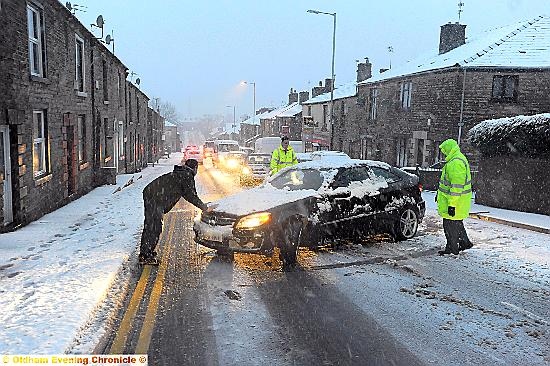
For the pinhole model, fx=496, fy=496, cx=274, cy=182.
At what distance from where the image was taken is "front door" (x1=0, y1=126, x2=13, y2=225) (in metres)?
9.52

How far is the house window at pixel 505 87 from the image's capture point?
22125 millimetres

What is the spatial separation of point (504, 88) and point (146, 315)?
21.1m

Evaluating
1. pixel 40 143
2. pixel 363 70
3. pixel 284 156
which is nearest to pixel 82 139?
pixel 40 143

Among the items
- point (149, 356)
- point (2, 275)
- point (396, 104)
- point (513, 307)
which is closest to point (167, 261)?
point (2, 275)

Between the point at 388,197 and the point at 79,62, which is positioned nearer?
the point at 388,197

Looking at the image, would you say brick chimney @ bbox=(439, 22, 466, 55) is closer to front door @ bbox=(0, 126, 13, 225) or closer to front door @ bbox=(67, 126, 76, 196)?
front door @ bbox=(67, 126, 76, 196)

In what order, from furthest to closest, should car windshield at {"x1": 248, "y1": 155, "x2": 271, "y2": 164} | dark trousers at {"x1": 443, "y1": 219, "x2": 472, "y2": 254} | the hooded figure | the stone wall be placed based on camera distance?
car windshield at {"x1": 248, "y1": 155, "x2": 271, "y2": 164} → the stone wall → dark trousers at {"x1": 443, "y1": 219, "x2": 472, "y2": 254} → the hooded figure

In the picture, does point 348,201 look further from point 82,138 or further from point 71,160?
point 82,138

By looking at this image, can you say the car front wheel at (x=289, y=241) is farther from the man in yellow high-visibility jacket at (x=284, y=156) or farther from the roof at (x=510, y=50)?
the roof at (x=510, y=50)

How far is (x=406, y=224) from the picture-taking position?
31.7 ft

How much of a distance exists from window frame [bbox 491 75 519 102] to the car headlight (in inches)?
711

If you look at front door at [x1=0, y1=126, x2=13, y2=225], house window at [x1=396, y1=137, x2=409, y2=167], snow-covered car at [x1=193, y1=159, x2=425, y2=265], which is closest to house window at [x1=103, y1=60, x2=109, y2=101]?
front door at [x1=0, y1=126, x2=13, y2=225]

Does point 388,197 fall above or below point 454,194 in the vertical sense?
below

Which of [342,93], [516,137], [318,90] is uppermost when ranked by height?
[318,90]
